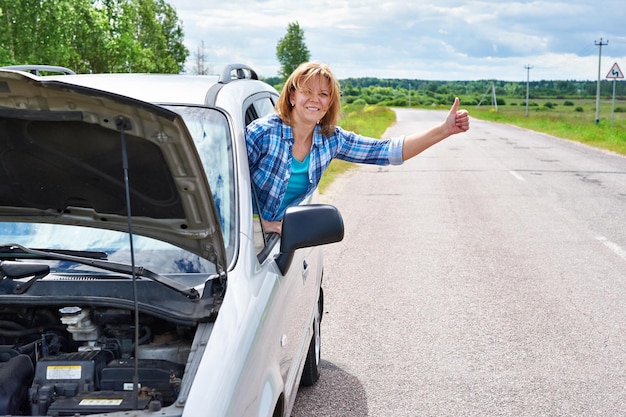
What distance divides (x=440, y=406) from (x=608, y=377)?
121 cm

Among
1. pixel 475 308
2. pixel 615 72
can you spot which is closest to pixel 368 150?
pixel 475 308

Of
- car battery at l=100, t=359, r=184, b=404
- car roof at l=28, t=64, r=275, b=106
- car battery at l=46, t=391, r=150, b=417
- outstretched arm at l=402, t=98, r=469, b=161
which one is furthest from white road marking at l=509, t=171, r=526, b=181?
car battery at l=46, t=391, r=150, b=417

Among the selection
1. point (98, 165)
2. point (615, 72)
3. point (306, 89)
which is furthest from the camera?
point (615, 72)

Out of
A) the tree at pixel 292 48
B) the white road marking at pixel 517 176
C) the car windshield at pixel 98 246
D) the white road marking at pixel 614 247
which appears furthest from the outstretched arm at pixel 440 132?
the tree at pixel 292 48

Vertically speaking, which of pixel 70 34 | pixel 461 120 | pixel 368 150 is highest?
pixel 70 34

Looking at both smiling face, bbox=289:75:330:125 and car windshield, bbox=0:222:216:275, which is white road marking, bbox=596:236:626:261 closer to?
smiling face, bbox=289:75:330:125

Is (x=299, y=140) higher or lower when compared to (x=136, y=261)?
higher

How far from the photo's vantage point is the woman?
4.03 metres

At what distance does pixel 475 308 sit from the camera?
696cm

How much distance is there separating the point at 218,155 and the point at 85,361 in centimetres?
107

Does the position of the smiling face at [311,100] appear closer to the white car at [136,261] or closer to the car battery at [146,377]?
the white car at [136,261]

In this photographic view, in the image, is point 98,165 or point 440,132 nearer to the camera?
point 98,165

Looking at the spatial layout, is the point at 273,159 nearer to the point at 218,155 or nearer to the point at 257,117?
the point at 218,155

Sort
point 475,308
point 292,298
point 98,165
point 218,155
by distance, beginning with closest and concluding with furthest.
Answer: point 98,165
point 218,155
point 292,298
point 475,308
